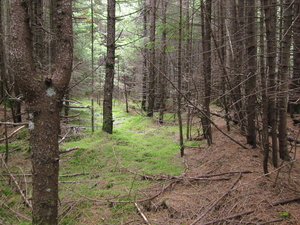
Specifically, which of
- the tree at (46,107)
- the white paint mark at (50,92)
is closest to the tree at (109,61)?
the tree at (46,107)

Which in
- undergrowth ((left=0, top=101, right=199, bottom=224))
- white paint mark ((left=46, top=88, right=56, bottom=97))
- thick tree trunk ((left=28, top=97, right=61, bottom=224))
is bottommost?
undergrowth ((left=0, top=101, right=199, bottom=224))

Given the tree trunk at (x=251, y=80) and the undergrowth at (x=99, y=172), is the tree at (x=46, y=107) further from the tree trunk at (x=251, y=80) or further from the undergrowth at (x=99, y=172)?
the tree trunk at (x=251, y=80)

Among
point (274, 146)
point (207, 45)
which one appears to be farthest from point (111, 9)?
point (274, 146)

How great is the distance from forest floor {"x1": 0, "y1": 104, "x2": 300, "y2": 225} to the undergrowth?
9 cm

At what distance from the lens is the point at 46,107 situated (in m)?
2.82

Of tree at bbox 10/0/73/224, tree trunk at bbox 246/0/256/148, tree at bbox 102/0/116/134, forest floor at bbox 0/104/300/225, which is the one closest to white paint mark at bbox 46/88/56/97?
tree at bbox 10/0/73/224

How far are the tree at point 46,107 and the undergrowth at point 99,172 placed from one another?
0.77 m

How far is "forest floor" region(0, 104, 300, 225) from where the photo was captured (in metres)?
3.15

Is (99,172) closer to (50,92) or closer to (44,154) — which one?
(44,154)

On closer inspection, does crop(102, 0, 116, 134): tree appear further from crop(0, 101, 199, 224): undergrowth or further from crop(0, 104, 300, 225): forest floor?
crop(0, 104, 300, 225): forest floor

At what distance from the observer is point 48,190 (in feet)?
9.55

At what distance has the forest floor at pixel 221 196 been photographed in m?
3.15

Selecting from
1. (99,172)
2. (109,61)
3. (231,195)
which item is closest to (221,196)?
(231,195)

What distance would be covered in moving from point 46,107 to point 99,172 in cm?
330
